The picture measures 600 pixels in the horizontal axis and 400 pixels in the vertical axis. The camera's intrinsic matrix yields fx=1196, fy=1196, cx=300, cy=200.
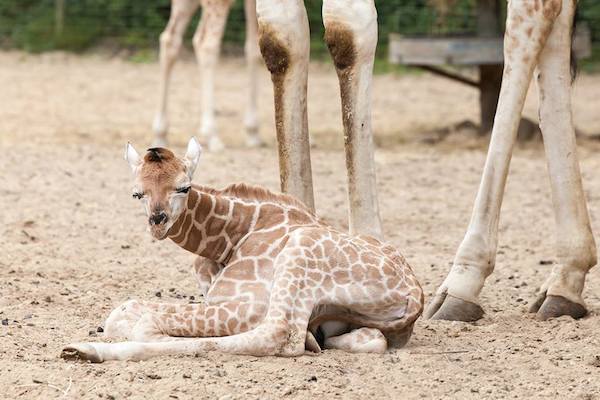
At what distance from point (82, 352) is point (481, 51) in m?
7.56

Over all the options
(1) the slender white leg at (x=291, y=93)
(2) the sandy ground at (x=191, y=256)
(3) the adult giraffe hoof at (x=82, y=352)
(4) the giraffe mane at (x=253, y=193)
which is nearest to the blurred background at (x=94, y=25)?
(2) the sandy ground at (x=191, y=256)

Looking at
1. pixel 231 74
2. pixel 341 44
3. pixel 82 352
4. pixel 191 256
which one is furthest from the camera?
pixel 231 74

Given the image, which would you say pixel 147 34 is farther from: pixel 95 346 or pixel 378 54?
pixel 95 346

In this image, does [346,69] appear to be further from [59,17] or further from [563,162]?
[59,17]

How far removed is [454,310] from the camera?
4.75m

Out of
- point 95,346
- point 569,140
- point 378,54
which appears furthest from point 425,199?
point 378,54

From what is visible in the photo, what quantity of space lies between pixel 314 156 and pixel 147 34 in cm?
774

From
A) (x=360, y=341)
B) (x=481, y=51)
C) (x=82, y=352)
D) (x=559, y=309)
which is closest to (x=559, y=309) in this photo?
(x=559, y=309)

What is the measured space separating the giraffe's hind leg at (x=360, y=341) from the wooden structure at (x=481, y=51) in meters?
6.79

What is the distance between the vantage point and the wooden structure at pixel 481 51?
10.7m

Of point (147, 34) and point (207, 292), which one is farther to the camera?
point (147, 34)

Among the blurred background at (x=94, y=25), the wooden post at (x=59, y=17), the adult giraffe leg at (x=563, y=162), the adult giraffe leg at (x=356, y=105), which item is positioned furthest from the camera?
the wooden post at (x=59, y=17)

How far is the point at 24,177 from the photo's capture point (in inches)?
322

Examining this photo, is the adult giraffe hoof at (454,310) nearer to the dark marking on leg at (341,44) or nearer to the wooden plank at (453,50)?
the dark marking on leg at (341,44)
